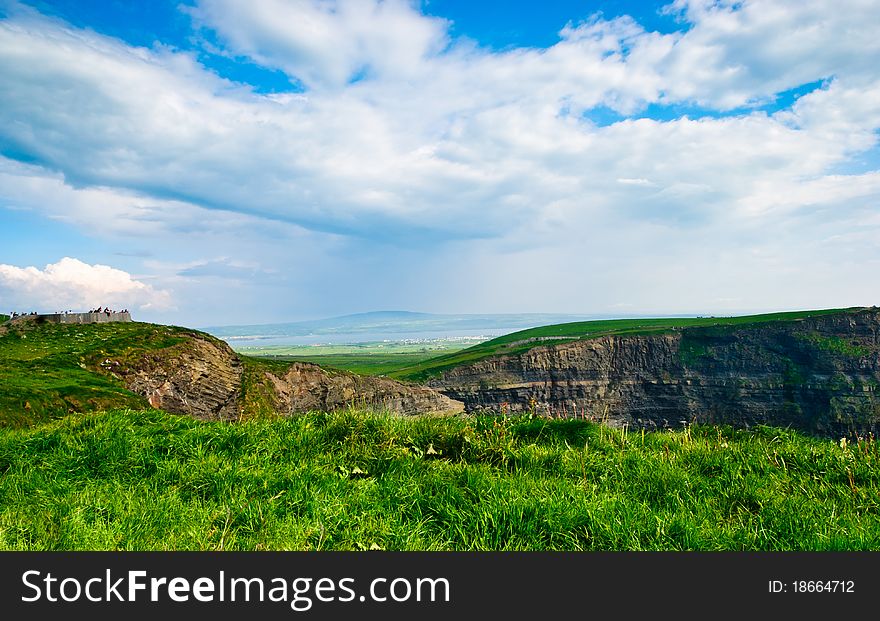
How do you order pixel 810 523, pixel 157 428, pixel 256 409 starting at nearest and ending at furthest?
pixel 810 523 < pixel 157 428 < pixel 256 409

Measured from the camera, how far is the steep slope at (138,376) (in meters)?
15.8

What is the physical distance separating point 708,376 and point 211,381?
11102 cm

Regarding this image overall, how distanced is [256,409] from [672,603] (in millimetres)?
33505

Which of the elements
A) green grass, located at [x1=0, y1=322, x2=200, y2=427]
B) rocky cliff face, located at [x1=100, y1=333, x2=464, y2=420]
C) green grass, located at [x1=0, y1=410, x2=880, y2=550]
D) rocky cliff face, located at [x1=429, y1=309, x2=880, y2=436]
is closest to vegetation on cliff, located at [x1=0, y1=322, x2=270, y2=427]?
green grass, located at [x1=0, y1=322, x2=200, y2=427]

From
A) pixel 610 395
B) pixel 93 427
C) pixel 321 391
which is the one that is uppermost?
pixel 93 427

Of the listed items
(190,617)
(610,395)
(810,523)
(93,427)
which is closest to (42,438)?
(93,427)

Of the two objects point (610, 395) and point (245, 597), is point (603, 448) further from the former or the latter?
point (610, 395)

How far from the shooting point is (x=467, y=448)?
776cm

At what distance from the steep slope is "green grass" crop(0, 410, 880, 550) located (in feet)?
8.17

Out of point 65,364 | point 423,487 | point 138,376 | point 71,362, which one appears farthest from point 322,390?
point 423,487

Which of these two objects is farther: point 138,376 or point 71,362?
point 138,376

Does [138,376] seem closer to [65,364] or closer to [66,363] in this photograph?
[66,363]

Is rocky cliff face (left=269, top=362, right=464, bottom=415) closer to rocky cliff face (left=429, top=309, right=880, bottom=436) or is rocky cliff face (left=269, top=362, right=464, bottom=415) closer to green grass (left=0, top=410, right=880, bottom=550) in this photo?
green grass (left=0, top=410, right=880, bottom=550)

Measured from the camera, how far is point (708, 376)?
11206 centimetres
